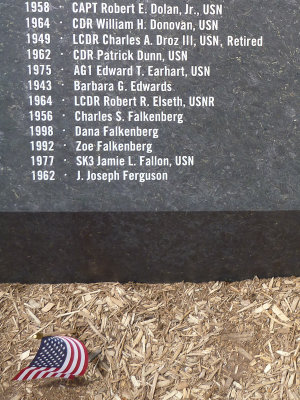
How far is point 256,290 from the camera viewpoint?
139 inches

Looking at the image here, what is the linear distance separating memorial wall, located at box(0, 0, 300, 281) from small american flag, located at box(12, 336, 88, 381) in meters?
0.68

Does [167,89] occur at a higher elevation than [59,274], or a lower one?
higher

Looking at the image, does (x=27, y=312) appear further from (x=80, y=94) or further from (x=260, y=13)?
(x=260, y=13)

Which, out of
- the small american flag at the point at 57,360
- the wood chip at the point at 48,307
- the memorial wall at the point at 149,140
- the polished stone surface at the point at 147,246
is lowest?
the small american flag at the point at 57,360

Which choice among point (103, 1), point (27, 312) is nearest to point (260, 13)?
point (103, 1)

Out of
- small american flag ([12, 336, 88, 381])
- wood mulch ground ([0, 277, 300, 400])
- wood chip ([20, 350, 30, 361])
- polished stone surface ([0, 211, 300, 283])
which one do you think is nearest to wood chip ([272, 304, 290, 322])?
wood mulch ground ([0, 277, 300, 400])

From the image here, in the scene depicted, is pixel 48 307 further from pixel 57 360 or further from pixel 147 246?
pixel 147 246

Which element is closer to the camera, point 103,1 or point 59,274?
point 103,1

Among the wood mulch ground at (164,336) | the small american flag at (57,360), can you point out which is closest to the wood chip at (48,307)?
the wood mulch ground at (164,336)

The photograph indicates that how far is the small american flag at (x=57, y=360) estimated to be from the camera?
9.20 feet

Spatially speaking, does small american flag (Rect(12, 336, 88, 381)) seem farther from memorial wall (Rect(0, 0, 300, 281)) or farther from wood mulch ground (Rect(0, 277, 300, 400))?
memorial wall (Rect(0, 0, 300, 281))

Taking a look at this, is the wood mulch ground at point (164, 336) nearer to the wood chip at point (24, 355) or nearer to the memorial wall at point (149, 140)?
the wood chip at point (24, 355)

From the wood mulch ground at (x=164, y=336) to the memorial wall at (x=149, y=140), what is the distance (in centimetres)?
17

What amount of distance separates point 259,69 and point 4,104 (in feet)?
5.66
